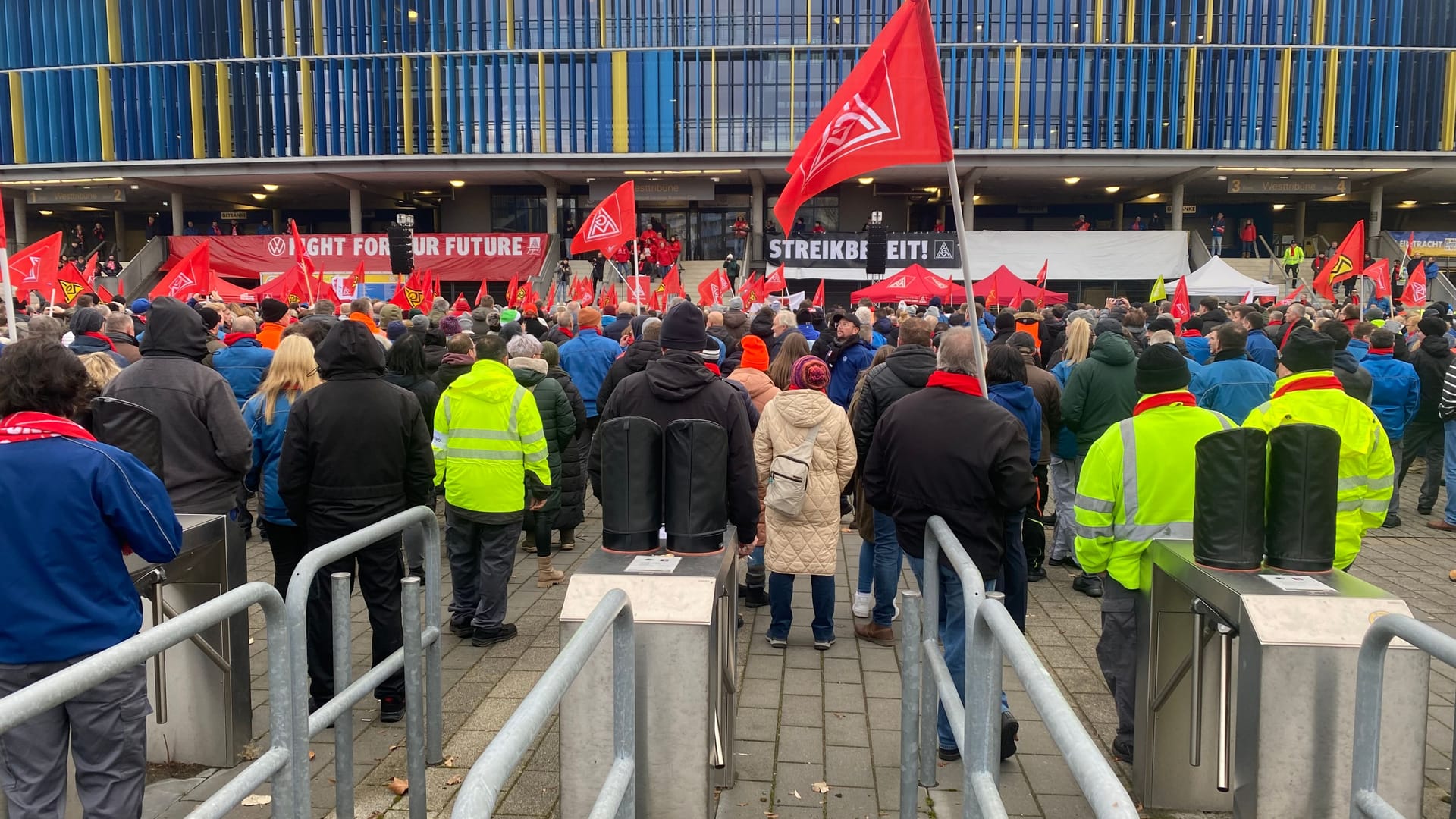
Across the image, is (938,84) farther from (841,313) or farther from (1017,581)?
(841,313)

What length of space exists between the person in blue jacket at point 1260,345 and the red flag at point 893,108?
20.6ft

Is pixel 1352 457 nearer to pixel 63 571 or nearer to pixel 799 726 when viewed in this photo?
pixel 799 726

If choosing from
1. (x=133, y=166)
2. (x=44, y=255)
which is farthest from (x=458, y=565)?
(x=133, y=166)

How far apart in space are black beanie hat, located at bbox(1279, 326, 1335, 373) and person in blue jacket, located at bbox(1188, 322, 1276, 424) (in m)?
A: 2.44

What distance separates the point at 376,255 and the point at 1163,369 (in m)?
32.8

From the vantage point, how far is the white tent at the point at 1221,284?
22.6 meters

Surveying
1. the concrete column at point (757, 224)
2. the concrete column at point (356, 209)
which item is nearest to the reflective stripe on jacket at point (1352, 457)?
the concrete column at point (757, 224)

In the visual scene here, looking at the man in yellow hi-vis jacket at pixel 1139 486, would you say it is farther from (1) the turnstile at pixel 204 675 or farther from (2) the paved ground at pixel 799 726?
(1) the turnstile at pixel 204 675

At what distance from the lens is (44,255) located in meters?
13.6

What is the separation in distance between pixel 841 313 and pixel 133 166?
38.2m

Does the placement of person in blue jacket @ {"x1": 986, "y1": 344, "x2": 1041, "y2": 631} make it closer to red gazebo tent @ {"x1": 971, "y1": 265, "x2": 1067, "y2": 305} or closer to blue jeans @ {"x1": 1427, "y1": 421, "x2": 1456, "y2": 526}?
blue jeans @ {"x1": 1427, "y1": 421, "x2": 1456, "y2": 526}

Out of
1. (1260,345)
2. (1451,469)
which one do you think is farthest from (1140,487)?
(1260,345)

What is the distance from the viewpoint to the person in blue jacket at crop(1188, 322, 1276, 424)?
7594mm

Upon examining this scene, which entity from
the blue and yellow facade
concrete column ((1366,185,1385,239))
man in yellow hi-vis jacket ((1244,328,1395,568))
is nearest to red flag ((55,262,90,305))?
man in yellow hi-vis jacket ((1244,328,1395,568))
